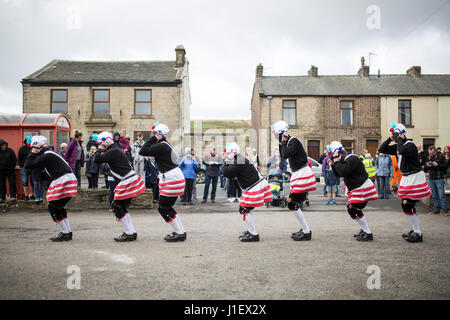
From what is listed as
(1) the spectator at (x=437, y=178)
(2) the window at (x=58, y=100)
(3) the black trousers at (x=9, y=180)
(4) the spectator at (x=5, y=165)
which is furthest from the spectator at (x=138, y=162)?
(2) the window at (x=58, y=100)

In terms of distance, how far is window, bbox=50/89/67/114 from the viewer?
80.6 ft

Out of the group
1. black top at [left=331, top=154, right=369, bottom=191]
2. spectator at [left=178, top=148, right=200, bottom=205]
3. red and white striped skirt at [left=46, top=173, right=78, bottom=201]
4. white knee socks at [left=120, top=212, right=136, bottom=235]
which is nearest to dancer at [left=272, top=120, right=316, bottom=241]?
black top at [left=331, top=154, right=369, bottom=191]

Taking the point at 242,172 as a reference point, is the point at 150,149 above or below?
above

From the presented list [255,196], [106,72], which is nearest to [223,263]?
[255,196]

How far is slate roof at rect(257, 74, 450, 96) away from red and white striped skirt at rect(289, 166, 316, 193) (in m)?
21.4

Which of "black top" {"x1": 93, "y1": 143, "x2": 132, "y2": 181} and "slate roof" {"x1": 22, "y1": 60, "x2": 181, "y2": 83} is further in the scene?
"slate roof" {"x1": 22, "y1": 60, "x2": 181, "y2": 83}

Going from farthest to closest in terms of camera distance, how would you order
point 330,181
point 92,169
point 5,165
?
point 330,181 < point 92,169 < point 5,165

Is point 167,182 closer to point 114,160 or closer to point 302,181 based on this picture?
point 114,160

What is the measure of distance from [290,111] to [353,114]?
5.25m

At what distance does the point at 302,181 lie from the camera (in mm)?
6242

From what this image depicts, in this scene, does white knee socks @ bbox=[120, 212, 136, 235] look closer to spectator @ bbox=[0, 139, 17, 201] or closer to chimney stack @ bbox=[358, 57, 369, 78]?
spectator @ bbox=[0, 139, 17, 201]

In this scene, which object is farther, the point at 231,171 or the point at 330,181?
the point at 330,181
